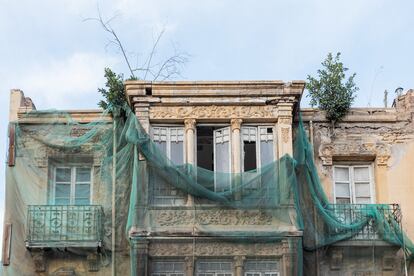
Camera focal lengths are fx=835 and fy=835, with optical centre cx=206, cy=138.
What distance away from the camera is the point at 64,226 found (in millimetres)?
19672

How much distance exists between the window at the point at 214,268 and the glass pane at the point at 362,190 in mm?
3922

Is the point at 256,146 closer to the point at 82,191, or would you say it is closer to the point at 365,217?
the point at 365,217

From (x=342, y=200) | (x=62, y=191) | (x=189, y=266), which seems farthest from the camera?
(x=342, y=200)

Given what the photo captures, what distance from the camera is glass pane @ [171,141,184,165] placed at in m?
20.1

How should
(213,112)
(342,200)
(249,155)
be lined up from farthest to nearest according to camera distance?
(342,200) < (249,155) < (213,112)

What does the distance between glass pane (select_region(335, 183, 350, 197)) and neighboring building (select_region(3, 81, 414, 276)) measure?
0.08ft

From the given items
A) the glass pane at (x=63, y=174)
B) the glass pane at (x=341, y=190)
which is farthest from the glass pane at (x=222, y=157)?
the glass pane at (x=63, y=174)

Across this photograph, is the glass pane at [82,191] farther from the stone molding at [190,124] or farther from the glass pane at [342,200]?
the glass pane at [342,200]

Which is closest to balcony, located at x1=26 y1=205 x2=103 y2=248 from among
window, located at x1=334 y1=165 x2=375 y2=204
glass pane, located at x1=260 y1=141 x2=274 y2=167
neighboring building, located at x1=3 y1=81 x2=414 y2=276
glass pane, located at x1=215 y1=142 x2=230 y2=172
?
neighboring building, located at x1=3 y1=81 x2=414 y2=276

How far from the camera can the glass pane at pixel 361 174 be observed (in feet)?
69.1

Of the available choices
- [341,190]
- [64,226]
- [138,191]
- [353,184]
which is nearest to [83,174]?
[64,226]

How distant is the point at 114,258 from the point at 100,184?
1.95m

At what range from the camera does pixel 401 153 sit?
20922 millimetres

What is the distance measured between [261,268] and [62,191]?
5.29 meters
